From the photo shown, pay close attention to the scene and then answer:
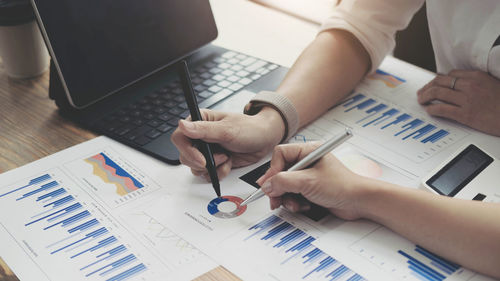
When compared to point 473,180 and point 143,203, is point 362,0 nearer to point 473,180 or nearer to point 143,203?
point 473,180

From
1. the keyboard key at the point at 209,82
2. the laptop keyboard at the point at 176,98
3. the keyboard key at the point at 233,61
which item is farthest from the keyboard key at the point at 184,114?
the keyboard key at the point at 233,61

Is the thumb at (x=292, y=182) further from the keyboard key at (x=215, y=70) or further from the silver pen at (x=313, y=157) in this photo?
the keyboard key at (x=215, y=70)

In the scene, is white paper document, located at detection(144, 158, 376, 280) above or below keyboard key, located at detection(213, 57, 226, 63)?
below

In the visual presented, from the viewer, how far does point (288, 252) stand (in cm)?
56

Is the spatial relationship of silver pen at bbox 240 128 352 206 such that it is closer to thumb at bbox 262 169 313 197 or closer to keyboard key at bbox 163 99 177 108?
thumb at bbox 262 169 313 197

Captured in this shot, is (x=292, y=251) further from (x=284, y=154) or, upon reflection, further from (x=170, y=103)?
(x=170, y=103)

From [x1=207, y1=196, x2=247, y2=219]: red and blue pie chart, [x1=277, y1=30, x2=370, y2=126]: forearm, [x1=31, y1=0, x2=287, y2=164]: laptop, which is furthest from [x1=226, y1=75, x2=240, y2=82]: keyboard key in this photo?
[x1=207, y1=196, x2=247, y2=219]: red and blue pie chart

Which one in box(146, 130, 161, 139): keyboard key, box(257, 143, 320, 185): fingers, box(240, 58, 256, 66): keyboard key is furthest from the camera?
box(240, 58, 256, 66): keyboard key

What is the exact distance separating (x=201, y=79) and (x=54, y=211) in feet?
1.28

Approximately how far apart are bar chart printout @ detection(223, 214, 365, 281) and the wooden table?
0.17ft

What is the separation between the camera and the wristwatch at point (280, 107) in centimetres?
76

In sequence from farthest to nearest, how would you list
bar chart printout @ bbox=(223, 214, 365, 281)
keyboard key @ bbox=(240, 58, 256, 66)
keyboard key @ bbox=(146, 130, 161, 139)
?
keyboard key @ bbox=(240, 58, 256, 66) → keyboard key @ bbox=(146, 130, 161, 139) → bar chart printout @ bbox=(223, 214, 365, 281)

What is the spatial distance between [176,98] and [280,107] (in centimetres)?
20

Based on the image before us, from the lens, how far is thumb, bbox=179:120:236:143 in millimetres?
652
